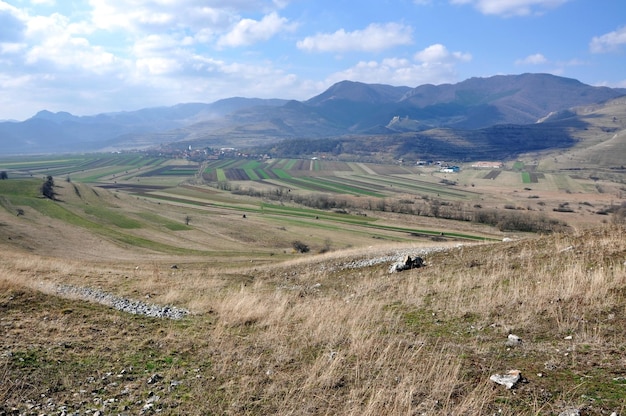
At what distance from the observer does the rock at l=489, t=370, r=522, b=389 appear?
22.1ft

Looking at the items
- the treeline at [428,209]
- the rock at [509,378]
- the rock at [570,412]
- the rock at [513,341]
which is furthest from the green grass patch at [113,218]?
the rock at [570,412]

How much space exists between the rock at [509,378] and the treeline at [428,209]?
73.6 meters

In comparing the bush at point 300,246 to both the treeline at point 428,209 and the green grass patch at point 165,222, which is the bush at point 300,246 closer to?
A: the green grass patch at point 165,222

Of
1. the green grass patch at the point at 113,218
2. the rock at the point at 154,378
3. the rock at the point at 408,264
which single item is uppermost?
the rock at the point at 154,378

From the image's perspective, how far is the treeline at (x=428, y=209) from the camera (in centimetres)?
7969

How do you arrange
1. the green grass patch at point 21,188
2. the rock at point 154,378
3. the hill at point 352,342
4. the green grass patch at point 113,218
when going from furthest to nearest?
the green grass patch at point 21,188
the green grass patch at point 113,218
the rock at point 154,378
the hill at point 352,342

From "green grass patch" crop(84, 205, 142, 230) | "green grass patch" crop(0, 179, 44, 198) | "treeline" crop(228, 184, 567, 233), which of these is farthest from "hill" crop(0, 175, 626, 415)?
"green grass patch" crop(0, 179, 44, 198)

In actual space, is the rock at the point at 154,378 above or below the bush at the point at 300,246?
above

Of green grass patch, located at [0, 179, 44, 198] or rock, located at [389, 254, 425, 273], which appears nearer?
rock, located at [389, 254, 425, 273]

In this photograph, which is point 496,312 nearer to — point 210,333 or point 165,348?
point 210,333

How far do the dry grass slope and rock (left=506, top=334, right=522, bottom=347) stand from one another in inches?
6.0

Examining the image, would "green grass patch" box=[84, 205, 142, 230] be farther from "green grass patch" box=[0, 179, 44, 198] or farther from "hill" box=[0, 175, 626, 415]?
"hill" box=[0, 175, 626, 415]

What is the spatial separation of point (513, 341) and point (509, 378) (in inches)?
80.7

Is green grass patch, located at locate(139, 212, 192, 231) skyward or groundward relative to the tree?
groundward
